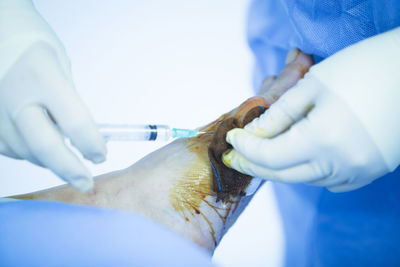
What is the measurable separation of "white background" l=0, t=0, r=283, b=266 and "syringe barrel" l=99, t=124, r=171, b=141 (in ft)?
2.01

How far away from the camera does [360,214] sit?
118 centimetres

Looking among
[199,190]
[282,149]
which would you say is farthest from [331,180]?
[199,190]

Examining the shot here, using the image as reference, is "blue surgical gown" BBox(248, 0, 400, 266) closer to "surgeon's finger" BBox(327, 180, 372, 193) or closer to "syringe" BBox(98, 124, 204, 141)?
"surgeon's finger" BBox(327, 180, 372, 193)

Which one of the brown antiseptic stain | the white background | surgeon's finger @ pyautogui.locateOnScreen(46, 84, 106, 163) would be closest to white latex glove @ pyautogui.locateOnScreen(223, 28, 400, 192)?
the brown antiseptic stain

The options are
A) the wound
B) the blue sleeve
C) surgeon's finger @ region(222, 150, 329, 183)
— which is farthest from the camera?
the wound

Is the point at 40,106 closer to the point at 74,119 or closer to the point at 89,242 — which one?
the point at 74,119

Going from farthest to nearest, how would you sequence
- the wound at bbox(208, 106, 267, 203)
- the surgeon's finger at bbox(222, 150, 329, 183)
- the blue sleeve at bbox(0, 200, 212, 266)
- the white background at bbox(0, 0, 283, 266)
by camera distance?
the white background at bbox(0, 0, 283, 266) → the wound at bbox(208, 106, 267, 203) → the surgeon's finger at bbox(222, 150, 329, 183) → the blue sleeve at bbox(0, 200, 212, 266)

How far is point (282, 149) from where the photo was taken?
0.73 m

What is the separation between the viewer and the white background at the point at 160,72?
145cm

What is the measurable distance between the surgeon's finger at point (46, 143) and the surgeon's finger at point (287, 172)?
49cm

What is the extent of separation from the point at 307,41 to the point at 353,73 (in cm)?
65

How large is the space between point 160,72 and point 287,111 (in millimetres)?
925

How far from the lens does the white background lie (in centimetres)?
145

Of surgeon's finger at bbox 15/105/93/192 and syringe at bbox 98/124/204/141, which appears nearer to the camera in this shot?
surgeon's finger at bbox 15/105/93/192
